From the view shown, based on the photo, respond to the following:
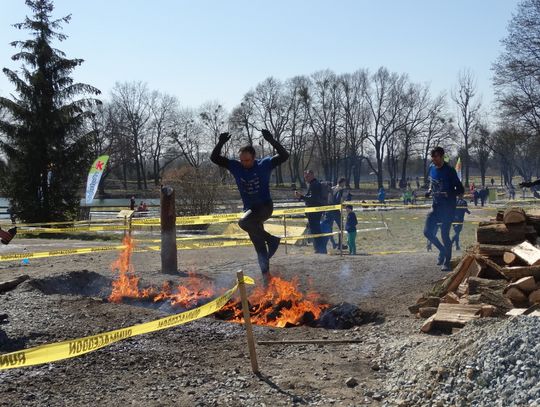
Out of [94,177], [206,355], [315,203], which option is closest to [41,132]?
[94,177]

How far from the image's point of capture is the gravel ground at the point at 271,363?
420cm

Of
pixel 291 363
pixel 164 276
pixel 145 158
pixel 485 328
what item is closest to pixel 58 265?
pixel 164 276

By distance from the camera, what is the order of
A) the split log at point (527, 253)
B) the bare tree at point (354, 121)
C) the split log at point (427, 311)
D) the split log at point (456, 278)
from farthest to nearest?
the bare tree at point (354, 121) < the split log at point (456, 278) < the split log at point (427, 311) < the split log at point (527, 253)

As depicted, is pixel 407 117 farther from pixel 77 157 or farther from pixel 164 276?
pixel 164 276

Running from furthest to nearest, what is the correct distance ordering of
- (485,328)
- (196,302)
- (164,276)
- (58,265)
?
1. (58,265)
2. (164,276)
3. (196,302)
4. (485,328)

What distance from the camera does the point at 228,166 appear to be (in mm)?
8578

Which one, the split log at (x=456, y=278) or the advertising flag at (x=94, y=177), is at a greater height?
the advertising flag at (x=94, y=177)

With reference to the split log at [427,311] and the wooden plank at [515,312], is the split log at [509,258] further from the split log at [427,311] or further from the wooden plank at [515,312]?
the wooden plank at [515,312]

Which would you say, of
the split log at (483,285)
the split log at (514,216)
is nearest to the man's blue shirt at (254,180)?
the split log at (483,285)

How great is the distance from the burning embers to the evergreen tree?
63.9ft

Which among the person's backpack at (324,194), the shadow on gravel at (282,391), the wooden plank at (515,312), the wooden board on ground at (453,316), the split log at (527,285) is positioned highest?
the person's backpack at (324,194)

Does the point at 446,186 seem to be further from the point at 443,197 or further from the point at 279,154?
the point at 279,154

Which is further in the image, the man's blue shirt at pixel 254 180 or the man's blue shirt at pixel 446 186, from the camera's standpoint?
the man's blue shirt at pixel 446 186

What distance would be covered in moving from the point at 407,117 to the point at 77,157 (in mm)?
57053
